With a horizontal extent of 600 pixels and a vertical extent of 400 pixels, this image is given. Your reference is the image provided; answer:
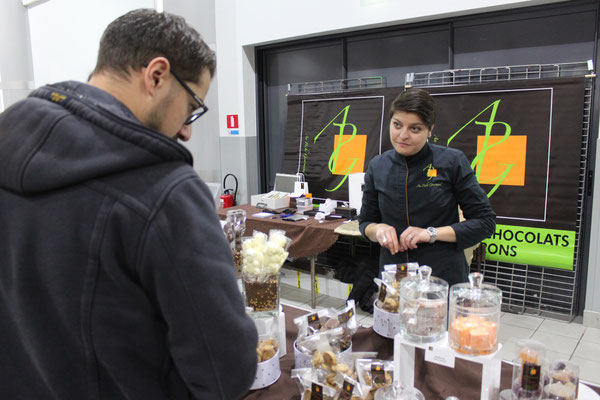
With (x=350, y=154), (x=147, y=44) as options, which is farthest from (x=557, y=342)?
(x=147, y=44)

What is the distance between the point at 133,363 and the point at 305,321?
745 mm

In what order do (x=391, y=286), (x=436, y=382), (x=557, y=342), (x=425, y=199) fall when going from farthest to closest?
(x=557, y=342) < (x=425, y=199) < (x=391, y=286) < (x=436, y=382)

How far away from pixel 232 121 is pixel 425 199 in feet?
12.7

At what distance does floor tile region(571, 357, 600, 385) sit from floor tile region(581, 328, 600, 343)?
0.35 metres

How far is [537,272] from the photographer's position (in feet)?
11.6

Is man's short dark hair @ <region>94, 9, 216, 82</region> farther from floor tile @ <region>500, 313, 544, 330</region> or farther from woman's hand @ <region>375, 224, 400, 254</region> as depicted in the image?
floor tile @ <region>500, 313, 544, 330</region>

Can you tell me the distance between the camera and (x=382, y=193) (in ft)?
6.27

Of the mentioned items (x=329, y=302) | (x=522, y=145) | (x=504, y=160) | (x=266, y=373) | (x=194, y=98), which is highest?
(x=194, y=98)

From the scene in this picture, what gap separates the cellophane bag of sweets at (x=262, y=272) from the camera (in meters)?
1.26

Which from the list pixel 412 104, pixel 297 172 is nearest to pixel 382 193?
pixel 412 104

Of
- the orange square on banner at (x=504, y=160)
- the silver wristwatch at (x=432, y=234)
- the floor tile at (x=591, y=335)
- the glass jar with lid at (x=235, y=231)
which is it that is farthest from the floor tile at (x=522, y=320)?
the glass jar with lid at (x=235, y=231)

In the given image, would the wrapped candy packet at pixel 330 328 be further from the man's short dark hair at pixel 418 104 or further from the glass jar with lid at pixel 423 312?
the man's short dark hair at pixel 418 104

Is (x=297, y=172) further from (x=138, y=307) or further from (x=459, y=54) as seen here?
(x=138, y=307)

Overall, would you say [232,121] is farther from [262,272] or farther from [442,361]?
[442,361]
